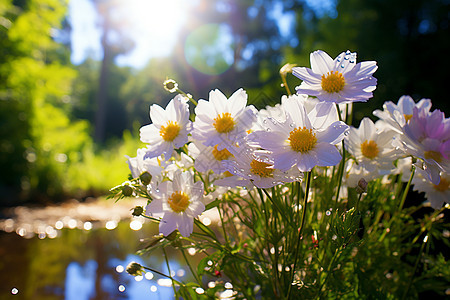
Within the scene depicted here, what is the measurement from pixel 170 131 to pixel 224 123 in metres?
0.08

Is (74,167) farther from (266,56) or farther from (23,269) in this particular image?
(266,56)

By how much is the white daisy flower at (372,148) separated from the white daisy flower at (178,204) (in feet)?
0.86

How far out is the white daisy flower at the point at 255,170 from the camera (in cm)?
42

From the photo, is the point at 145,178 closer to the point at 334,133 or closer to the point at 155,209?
the point at 155,209

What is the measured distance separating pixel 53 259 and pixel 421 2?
19.9 feet

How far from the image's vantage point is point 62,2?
5121 mm

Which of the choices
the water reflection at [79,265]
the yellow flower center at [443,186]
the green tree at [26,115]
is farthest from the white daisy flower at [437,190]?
the green tree at [26,115]

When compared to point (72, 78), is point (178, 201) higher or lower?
lower

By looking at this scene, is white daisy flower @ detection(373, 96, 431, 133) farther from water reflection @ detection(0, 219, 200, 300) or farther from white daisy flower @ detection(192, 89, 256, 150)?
water reflection @ detection(0, 219, 200, 300)

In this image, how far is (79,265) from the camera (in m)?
1.57

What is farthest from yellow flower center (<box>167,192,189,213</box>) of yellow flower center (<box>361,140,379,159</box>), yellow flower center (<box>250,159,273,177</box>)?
yellow flower center (<box>361,140,379,159</box>)

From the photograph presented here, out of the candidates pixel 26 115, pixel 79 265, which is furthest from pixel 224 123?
pixel 26 115

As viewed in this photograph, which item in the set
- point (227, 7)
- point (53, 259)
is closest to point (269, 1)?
point (227, 7)

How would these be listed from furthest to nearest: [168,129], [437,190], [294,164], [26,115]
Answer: [26,115] < [437,190] < [168,129] < [294,164]
